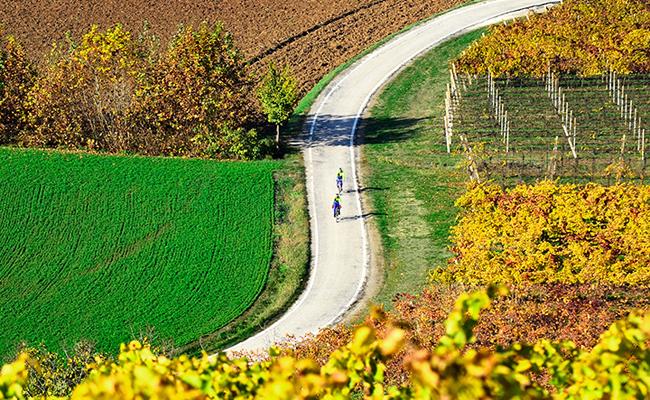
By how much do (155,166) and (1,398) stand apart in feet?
139

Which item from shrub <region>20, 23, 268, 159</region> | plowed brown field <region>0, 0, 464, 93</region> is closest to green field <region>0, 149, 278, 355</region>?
shrub <region>20, 23, 268, 159</region>

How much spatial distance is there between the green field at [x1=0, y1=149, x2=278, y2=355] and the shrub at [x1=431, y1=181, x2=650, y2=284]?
1004 centimetres

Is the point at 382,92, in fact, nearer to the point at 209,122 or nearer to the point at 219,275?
the point at 209,122

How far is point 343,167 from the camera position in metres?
53.0

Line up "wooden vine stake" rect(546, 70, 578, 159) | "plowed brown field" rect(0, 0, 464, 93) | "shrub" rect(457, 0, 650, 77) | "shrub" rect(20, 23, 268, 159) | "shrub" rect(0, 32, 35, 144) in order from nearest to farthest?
"wooden vine stake" rect(546, 70, 578, 159) → "shrub" rect(20, 23, 268, 159) → "shrub" rect(0, 32, 35, 144) → "shrub" rect(457, 0, 650, 77) → "plowed brown field" rect(0, 0, 464, 93)

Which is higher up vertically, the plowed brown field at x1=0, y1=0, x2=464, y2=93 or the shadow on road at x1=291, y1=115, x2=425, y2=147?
the plowed brown field at x1=0, y1=0, x2=464, y2=93

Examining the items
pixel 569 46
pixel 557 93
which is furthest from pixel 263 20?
pixel 557 93

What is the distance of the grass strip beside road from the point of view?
138ft

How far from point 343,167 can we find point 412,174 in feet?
13.2

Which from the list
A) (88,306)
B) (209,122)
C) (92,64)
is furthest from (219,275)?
(92,64)

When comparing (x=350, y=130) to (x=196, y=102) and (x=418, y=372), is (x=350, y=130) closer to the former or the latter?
(x=196, y=102)

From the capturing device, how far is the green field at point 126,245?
38.8 m

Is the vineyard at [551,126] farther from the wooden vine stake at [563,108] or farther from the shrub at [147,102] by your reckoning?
the shrub at [147,102]

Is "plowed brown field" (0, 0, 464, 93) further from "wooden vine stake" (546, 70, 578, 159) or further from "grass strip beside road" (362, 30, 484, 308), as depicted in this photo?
"wooden vine stake" (546, 70, 578, 159)
